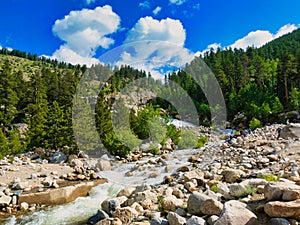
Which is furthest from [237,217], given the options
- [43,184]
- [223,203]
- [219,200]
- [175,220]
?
[43,184]

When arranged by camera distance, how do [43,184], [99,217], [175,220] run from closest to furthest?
[175,220]
[99,217]
[43,184]

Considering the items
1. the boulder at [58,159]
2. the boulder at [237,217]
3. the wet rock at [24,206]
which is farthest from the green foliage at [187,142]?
the boulder at [237,217]

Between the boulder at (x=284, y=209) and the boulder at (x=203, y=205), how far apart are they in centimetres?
102

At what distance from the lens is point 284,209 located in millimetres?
3816

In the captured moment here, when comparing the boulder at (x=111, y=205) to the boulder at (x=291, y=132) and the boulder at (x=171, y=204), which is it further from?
the boulder at (x=291, y=132)

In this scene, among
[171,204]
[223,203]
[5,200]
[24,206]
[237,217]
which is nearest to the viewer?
[237,217]

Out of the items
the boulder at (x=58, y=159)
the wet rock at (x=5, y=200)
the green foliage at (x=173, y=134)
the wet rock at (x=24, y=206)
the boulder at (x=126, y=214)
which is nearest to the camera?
the boulder at (x=126, y=214)

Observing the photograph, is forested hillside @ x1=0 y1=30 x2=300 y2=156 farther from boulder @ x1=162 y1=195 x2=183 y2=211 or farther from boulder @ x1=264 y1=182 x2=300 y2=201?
boulder @ x1=264 y1=182 x2=300 y2=201

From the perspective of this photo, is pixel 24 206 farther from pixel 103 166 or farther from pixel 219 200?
pixel 219 200

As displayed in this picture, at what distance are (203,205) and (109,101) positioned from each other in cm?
2925

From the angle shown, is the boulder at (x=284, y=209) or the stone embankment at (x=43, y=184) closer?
the boulder at (x=284, y=209)

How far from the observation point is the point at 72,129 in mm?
23594

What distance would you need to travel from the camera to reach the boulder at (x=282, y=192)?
4.00 metres

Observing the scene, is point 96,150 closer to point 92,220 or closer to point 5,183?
point 5,183
